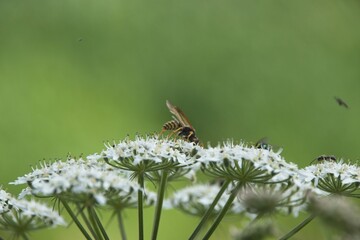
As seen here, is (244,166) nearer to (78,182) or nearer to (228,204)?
(228,204)

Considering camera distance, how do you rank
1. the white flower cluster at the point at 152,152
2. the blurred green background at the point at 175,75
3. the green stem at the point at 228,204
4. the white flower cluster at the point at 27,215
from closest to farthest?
the green stem at the point at 228,204, the white flower cluster at the point at 152,152, the white flower cluster at the point at 27,215, the blurred green background at the point at 175,75

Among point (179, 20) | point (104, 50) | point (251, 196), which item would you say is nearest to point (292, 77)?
point (179, 20)

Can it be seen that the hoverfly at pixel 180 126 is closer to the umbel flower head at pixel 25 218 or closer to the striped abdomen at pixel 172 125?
the striped abdomen at pixel 172 125

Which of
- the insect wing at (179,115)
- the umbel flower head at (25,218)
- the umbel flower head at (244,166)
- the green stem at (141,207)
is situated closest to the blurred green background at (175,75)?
the insect wing at (179,115)

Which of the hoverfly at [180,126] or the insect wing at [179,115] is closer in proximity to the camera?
the hoverfly at [180,126]

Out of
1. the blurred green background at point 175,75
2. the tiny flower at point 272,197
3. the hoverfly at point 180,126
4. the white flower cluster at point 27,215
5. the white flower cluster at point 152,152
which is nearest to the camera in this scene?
the tiny flower at point 272,197

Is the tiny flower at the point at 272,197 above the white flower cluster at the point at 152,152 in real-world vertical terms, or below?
below

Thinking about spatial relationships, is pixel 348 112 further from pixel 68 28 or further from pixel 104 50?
pixel 68 28

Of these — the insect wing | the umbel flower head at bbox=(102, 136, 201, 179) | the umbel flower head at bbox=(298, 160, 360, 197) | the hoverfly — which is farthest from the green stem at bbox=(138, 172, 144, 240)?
the insect wing
